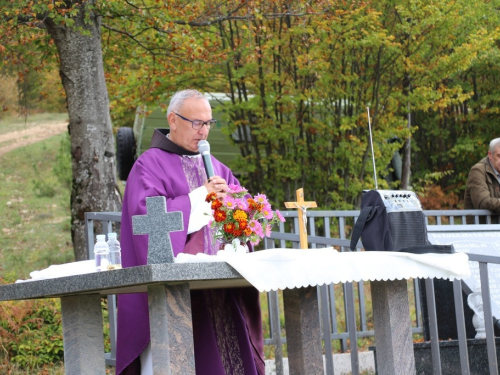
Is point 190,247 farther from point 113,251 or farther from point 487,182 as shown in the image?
point 487,182

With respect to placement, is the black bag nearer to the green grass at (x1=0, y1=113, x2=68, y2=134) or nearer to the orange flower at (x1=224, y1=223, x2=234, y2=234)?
the orange flower at (x1=224, y1=223, x2=234, y2=234)

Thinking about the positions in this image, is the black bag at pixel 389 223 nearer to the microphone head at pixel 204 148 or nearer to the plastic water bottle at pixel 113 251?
the microphone head at pixel 204 148

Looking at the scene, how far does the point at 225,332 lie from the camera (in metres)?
4.89

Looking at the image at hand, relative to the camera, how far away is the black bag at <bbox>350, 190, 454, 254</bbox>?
501 cm

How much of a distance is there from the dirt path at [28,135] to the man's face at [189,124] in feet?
69.2

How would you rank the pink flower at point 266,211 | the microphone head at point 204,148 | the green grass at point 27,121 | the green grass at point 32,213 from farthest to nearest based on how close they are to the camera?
the green grass at point 27,121 < the green grass at point 32,213 < the microphone head at point 204,148 < the pink flower at point 266,211

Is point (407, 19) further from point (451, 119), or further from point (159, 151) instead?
point (159, 151)

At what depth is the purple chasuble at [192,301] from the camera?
4.53m

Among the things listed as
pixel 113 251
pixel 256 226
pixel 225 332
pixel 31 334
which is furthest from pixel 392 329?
pixel 31 334

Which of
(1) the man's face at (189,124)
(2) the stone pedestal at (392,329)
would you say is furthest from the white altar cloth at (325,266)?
(1) the man's face at (189,124)

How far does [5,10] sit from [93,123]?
143cm

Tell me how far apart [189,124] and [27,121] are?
2910 cm

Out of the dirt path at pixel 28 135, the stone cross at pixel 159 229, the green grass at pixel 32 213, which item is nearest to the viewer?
the stone cross at pixel 159 229

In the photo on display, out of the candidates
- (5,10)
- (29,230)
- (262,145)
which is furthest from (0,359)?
(29,230)
